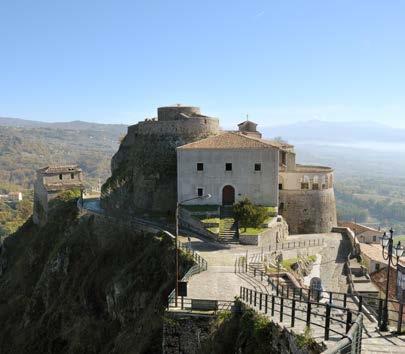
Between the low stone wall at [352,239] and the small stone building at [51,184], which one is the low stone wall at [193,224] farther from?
the small stone building at [51,184]

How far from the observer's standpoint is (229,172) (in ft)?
127

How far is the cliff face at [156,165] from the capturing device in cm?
4294

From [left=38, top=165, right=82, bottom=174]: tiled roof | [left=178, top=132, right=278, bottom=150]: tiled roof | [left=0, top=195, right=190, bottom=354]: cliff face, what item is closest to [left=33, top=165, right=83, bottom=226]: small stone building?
[left=38, top=165, right=82, bottom=174]: tiled roof

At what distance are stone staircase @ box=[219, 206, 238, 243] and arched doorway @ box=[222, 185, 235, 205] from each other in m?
0.97

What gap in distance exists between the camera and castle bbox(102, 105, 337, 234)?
38.7 metres

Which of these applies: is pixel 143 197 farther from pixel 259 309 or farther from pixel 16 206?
pixel 16 206

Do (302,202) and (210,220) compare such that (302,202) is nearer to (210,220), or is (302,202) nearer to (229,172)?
(229,172)

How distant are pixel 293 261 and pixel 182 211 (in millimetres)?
11393

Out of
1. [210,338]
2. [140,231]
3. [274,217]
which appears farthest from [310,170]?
[210,338]

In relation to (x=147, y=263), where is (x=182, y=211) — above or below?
above

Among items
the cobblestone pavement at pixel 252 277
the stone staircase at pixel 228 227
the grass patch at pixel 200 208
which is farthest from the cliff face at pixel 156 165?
the cobblestone pavement at pixel 252 277

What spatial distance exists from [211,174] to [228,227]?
20.1 ft

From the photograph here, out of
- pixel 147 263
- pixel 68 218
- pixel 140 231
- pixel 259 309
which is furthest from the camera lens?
pixel 68 218

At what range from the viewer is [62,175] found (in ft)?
208
